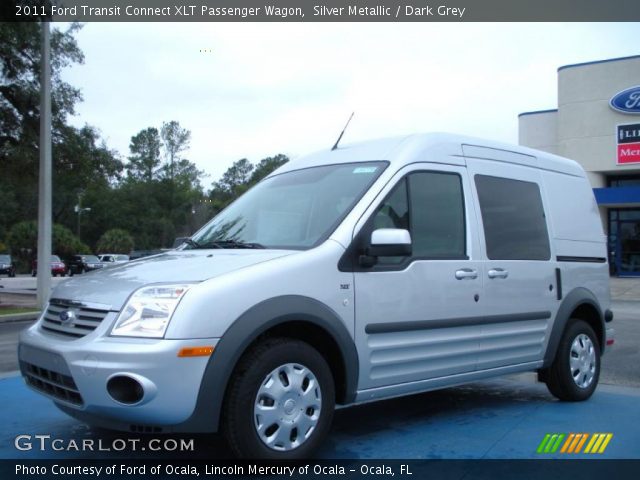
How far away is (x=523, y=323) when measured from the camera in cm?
527

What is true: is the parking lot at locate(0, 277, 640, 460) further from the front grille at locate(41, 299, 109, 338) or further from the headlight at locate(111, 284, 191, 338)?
the headlight at locate(111, 284, 191, 338)

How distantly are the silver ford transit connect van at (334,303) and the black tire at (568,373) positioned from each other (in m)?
0.02

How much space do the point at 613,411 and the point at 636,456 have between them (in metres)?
1.31

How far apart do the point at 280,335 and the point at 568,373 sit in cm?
310

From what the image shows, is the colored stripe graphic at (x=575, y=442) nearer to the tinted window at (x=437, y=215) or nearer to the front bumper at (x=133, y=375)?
the tinted window at (x=437, y=215)

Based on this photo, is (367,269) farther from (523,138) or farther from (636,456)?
(523,138)

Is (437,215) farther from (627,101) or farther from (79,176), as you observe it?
(627,101)

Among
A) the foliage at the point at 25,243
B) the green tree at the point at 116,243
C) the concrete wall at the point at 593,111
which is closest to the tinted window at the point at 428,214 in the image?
the concrete wall at the point at 593,111

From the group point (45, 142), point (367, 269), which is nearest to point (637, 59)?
point (45, 142)

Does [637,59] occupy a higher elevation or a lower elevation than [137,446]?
higher

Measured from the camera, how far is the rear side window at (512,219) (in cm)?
514

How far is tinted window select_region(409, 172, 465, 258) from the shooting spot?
15.2 feet

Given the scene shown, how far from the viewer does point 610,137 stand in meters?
29.6

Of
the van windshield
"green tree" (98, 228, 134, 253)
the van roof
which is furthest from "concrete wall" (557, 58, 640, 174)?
"green tree" (98, 228, 134, 253)
